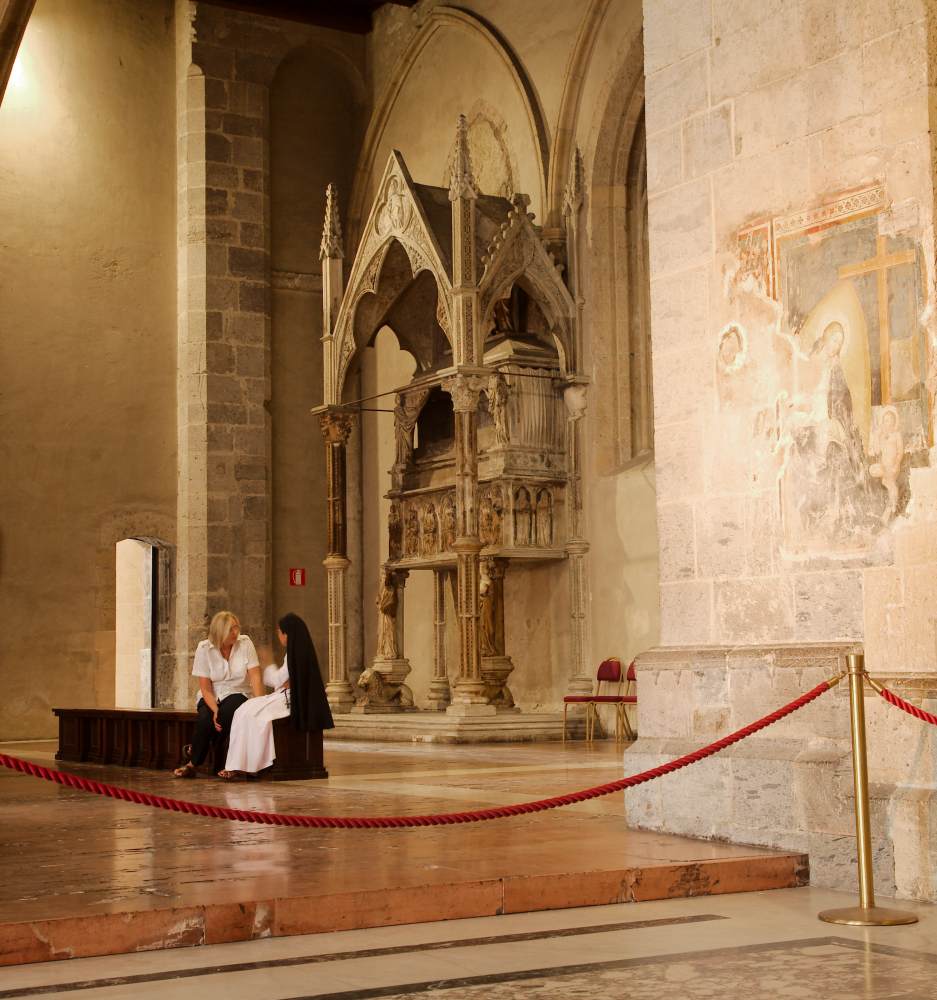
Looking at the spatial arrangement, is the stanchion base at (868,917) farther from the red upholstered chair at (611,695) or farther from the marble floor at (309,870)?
the red upholstered chair at (611,695)

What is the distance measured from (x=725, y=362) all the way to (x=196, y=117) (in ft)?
41.2

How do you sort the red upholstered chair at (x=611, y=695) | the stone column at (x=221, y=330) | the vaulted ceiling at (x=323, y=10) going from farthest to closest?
1. the vaulted ceiling at (x=323, y=10)
2. the stone column at (x=221, y=330)
3. the red upholstered chair at (x=611, y=695)

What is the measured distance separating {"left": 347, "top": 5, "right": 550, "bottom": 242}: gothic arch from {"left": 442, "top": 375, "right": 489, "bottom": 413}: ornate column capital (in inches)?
94.6

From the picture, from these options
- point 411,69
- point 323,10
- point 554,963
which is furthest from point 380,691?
point 554,963

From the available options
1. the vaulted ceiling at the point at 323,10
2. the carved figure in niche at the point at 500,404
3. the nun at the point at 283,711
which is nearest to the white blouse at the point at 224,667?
the nun at the point at 283,711

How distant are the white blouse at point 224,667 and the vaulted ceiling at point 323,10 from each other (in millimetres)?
10360

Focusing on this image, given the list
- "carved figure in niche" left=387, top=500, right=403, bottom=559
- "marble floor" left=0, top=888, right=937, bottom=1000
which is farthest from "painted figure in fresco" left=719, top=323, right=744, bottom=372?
"carved figure in niche" left=387, top=500, right=403, bottom=559

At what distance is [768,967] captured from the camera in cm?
403

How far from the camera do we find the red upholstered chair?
41.6ft

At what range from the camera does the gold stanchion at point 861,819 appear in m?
4.77

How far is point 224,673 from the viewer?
32.2ft

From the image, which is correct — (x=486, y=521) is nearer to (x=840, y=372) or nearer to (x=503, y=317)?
(x=503, y=317)

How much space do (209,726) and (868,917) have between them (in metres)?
6.00

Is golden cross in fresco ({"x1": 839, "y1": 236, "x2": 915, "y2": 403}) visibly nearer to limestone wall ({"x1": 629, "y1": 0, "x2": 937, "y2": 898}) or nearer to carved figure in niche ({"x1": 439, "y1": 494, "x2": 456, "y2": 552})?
limestone wall ({"x1": 629, "y1": 0, "x2": 937, "y2": 898})
